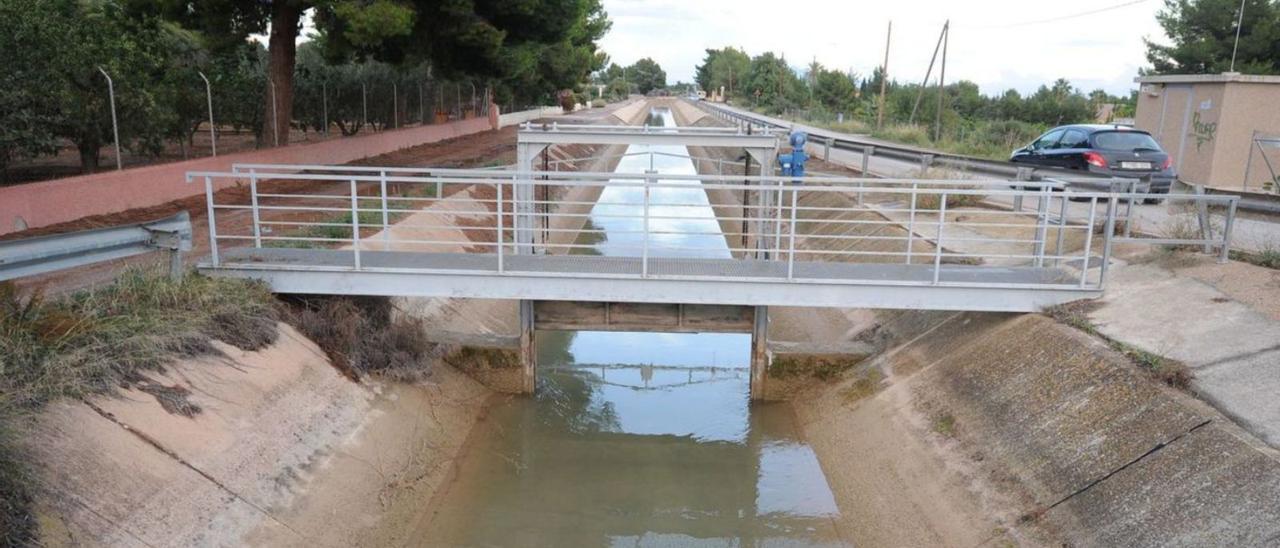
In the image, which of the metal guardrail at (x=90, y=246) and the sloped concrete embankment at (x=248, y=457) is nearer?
the sloped concrete embankment at (x=248, y=457)

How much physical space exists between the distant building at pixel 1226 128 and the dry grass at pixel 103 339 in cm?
Result: 1875

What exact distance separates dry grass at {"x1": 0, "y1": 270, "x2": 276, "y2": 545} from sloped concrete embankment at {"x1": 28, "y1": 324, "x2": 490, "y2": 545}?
0.45 ft

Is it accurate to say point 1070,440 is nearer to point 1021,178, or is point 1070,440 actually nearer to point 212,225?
point 1021,178

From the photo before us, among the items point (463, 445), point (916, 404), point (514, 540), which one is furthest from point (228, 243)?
point (916, 404)

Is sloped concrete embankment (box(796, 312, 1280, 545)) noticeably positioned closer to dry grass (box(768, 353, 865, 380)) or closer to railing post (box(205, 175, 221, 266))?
dry grass (box(768, 353, 865, 380))

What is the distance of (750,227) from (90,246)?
8950 mm

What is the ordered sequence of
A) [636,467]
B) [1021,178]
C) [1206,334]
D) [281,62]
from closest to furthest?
[1206,334] → [636,467] → [1021,178] → [281,62]

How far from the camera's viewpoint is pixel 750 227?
13766mm

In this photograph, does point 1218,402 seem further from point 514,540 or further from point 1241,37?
point 1241,37

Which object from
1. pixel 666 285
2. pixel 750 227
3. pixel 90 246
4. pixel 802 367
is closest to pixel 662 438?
pixel 802 367

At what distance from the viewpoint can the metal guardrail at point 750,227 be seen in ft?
29.9

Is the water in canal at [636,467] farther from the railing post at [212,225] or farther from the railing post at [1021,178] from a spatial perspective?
the railing post at [1021,178]

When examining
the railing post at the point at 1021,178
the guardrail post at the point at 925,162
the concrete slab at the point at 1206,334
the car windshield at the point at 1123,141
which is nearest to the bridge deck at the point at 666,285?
the concrete slab at the point at 1206,334

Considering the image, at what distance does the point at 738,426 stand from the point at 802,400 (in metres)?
0.99
